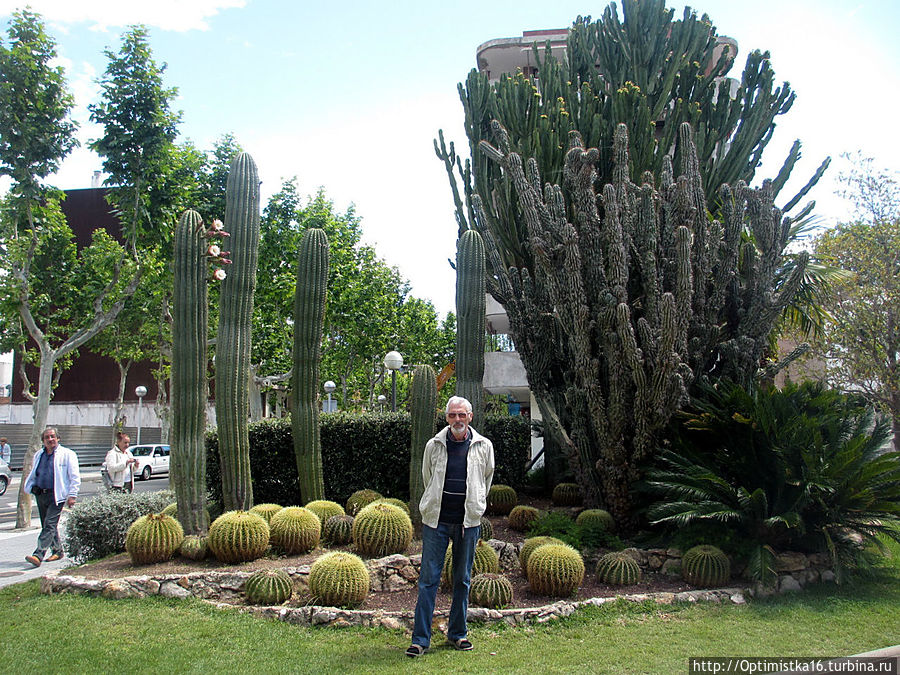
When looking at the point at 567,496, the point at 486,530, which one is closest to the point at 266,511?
the point at 486,530

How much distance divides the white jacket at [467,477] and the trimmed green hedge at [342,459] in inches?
249

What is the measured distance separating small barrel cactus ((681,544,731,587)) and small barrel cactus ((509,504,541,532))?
231 centimetres

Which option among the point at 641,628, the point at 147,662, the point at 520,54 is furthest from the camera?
the point at 520,54

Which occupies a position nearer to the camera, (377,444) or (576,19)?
(377,444)

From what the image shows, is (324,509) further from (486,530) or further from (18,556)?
(18,556)

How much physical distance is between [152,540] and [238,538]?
0.99 meters

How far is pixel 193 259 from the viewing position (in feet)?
28.1

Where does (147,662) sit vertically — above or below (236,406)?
below

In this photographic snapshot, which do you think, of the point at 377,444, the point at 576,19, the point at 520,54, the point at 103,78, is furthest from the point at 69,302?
the point at 520,54

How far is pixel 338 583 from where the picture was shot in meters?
6.33

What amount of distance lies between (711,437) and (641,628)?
3.68 metres

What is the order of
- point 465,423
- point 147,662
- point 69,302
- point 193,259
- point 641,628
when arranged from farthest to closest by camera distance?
point 69,302 < point 193,259 < point 641,628 < point 465,423 < point 147,662

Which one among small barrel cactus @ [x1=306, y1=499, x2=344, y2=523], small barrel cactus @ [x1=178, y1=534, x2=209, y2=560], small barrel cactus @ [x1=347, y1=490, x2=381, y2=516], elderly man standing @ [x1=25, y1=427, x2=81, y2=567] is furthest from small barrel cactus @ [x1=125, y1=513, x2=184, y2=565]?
small barrel cactus @ [x1=347, y1=490, x2=381, y2=516]

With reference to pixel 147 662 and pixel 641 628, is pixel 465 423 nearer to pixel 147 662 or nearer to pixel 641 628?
pixel 641 628
